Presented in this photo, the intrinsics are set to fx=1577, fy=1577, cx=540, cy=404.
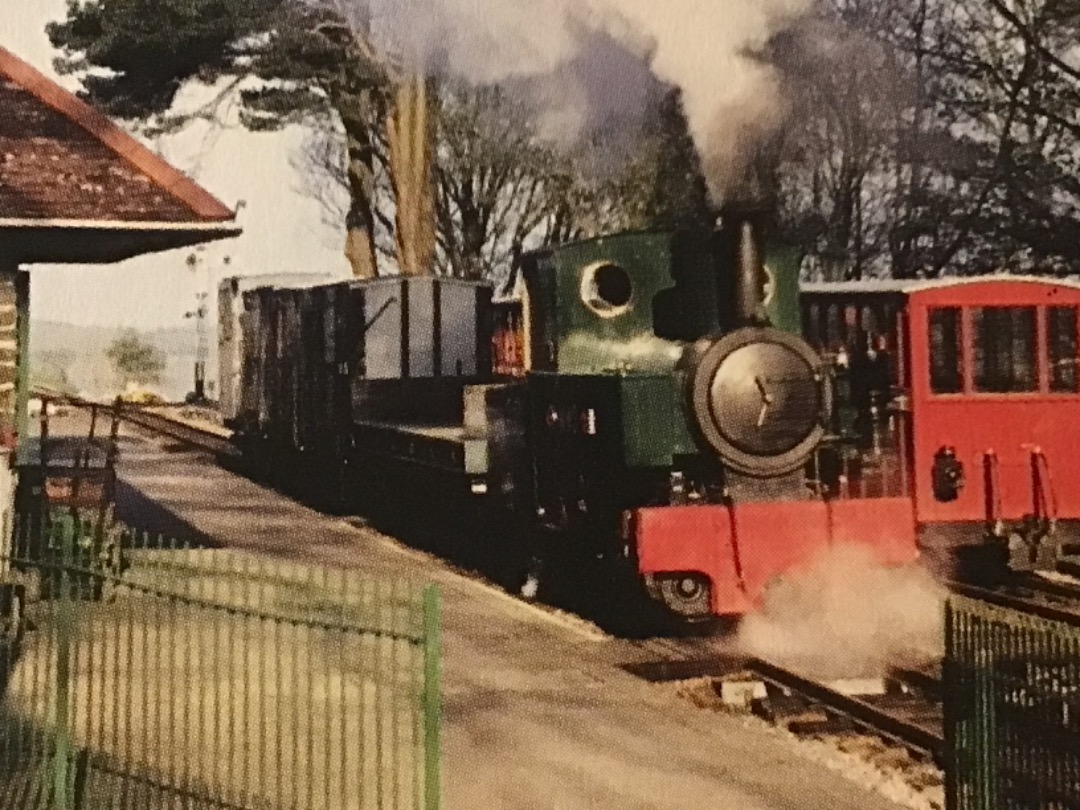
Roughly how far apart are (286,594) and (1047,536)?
5906mm

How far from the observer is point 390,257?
144ft

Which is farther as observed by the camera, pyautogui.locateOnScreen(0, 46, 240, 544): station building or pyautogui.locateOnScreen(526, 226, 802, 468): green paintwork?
pyautogui.locateOnScreen(0, 46, 240, 544): station building

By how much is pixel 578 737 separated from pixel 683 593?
8.92 feet

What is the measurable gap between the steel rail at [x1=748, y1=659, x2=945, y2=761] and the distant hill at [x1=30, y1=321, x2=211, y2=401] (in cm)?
2153

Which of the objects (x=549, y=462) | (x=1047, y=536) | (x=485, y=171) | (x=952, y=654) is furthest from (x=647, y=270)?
(x=485, y=171)

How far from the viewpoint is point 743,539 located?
10406mm

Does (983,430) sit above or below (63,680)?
above

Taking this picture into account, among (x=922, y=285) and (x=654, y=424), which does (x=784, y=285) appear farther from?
(x=922, y=285)

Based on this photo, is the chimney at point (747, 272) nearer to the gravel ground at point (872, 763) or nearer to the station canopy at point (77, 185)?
the gravel ground at point (872, 763)

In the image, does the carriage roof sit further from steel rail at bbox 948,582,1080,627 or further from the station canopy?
the station canopy

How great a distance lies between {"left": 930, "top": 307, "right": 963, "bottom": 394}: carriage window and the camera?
492 inches

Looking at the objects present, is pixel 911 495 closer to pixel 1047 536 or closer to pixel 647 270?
pixel 1047 536

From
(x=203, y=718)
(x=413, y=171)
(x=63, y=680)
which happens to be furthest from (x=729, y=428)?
(x=413, y=171)

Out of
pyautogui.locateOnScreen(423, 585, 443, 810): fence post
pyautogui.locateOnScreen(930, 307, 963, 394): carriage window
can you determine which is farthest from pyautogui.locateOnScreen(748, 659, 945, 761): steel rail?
pyautogui.locateOnScreen(930, 307, 963, 394): carriage window
